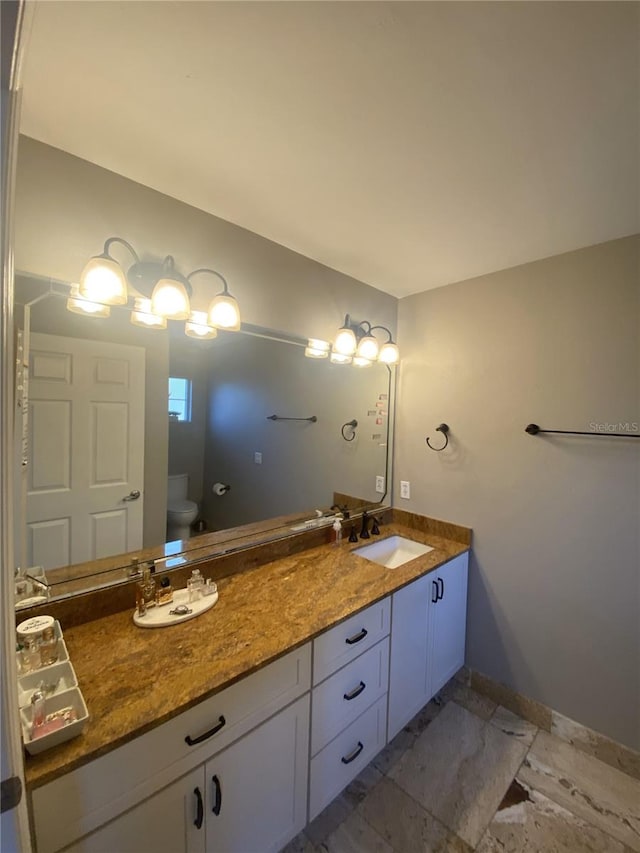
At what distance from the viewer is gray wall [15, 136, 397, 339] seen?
1067 mm

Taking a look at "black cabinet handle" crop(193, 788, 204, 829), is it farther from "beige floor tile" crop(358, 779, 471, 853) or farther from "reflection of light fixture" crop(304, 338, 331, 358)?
"reflection of light fixture" crop(304, 338, 331, 358)

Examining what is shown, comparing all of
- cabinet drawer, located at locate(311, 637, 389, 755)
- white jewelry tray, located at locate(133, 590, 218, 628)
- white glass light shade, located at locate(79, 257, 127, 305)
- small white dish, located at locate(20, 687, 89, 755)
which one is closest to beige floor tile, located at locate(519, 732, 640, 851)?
cabinet drawer, located at locate(311, 637, 389, 755)

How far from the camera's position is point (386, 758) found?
1.58 meters

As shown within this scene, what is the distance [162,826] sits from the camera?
851 millimetres

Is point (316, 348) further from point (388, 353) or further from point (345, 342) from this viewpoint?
point (388, 353)

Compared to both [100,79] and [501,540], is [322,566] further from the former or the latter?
[100,79]

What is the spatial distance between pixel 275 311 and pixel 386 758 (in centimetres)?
212

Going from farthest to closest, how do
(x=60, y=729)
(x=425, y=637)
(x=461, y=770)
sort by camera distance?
(x=425, y=637) < (x=461, y=770) < (x=60, y=729)

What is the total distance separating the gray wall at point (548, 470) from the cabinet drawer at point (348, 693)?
0.83 m

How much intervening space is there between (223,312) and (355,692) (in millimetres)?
1545

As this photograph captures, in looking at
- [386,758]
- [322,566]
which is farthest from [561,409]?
[386,758]

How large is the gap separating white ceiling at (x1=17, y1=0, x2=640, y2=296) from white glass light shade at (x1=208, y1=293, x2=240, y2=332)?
0.38 metres

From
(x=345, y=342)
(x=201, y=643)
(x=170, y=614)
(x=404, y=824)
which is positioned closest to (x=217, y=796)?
(x=201, y=643)

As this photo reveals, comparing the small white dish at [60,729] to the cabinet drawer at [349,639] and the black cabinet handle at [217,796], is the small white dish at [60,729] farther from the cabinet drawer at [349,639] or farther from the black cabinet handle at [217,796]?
the cabinet drawer at [349,639]
